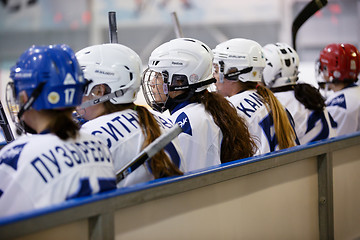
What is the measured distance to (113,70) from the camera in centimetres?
200

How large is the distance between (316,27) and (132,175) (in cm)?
943

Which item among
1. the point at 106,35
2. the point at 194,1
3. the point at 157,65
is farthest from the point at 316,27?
the point at 157,65

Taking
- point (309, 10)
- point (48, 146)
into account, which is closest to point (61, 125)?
point (48, 146)

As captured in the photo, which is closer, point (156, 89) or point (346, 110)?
point (156, 89)

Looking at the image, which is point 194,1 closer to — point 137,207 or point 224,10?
point 224,10

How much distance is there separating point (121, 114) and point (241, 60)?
120cm

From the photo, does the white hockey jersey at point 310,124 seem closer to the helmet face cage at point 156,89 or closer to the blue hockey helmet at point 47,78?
the helmet face cage at point 156,89

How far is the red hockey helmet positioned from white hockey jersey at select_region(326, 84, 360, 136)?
0.49 ft

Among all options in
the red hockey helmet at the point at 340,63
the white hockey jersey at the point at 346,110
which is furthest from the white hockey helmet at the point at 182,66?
the red hockey helmet at the point at 340,63

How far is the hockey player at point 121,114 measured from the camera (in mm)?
1767

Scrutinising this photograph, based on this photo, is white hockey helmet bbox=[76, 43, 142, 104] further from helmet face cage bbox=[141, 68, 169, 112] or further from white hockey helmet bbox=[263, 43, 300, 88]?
white hockey helmet bbox=[263, 43, 300, 88]

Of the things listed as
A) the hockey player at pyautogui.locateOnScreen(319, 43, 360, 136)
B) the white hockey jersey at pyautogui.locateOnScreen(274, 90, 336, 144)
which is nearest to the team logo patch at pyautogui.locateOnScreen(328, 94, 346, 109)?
the hockey player at pyautogui.locateOnScreen(319, 43, 360, 136)

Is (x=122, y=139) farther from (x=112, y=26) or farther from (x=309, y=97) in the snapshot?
(x=309, y=97)

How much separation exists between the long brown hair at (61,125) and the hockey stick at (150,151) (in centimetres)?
24
